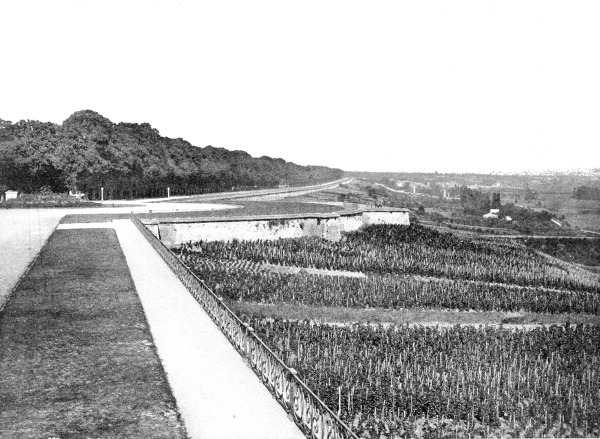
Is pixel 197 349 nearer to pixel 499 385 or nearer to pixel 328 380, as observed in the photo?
pixel 328 380

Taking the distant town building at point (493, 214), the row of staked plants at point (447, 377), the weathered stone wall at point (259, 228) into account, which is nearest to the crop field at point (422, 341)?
the row of staked plants at point (447, 377)

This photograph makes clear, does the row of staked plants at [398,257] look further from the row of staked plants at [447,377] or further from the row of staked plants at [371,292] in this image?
the row of staked plants at [447,377]

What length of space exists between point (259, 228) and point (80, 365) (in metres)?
28.4

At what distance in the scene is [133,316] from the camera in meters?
14.7

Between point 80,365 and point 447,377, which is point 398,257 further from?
point 80,365

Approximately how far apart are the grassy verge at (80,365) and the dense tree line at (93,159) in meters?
36.8

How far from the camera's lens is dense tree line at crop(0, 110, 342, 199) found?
5288 cm

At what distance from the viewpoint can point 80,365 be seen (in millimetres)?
11250

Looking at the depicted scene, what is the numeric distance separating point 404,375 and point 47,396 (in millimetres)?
9513

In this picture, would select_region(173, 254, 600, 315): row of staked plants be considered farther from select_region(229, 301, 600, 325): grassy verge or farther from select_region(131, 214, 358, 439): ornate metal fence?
select_region(131, 214, 358, 439): ornate metal fence

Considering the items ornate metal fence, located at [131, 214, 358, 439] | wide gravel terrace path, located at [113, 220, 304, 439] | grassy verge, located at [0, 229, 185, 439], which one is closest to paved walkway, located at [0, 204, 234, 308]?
grassy verge, located at [0, 229, 185, 439]

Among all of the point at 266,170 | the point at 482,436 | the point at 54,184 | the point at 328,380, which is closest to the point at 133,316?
the point at 328,380

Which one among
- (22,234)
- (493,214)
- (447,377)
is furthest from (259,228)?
(493,214)

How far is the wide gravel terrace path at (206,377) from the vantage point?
8758mm
